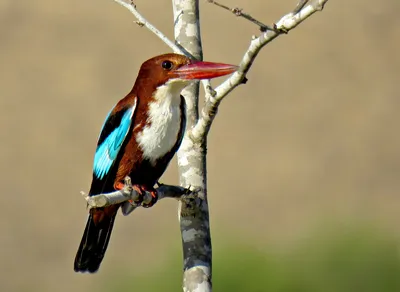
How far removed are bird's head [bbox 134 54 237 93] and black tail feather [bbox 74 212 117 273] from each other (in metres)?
0.66

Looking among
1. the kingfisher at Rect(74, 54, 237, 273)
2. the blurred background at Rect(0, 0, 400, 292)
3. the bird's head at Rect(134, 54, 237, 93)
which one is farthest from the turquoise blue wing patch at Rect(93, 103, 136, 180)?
the blurred background at Rect(0, 0, 400, 292)

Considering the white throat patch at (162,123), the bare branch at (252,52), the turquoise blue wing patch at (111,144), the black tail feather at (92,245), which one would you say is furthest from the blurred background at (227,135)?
the bare branch at (252,52)

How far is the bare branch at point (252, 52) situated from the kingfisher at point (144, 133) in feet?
1.31

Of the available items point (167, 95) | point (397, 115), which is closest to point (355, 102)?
point (397, 115)

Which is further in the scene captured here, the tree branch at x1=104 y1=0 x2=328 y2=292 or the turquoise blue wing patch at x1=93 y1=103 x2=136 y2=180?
the turquoise blue wing patch at x1=93 y1=103 x2=136 y2=180

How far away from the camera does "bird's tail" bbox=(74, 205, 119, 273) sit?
17.1ft

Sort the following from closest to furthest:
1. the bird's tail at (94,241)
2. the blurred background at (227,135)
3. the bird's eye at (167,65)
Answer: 1. the bird's eye at (167,65)
2. the bird's tail at (94,241)
3. the blurred background at (227,135)

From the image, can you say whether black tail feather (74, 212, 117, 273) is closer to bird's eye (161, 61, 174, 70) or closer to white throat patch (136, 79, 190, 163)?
white throat patch (136, 79, 190, 163)

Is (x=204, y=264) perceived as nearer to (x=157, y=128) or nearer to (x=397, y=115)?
(x=157, y=128)

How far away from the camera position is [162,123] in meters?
5.02

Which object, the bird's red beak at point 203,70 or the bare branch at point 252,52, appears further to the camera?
the bird's red beak at point 203,70

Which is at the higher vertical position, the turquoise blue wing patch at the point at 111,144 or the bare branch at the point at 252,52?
the turquoise blue wing patch at the point at 111,144

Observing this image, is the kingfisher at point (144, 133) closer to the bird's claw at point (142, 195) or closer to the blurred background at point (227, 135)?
the bird's claw at point (142, 195)

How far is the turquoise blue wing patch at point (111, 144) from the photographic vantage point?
16.7 ft
